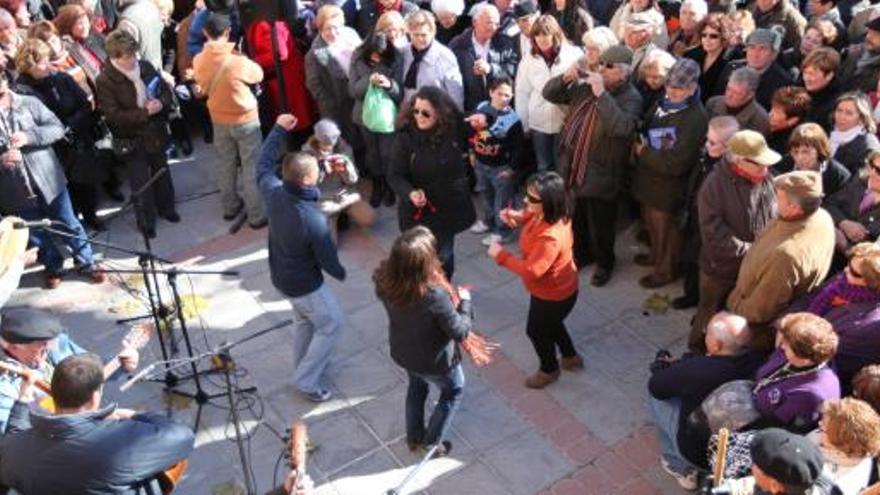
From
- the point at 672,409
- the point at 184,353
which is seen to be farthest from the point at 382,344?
the point at 672,409

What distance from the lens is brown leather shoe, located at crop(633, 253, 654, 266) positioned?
23.3 ft

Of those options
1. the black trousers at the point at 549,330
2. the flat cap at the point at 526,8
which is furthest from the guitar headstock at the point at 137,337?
the flat cap at the point at 526,8

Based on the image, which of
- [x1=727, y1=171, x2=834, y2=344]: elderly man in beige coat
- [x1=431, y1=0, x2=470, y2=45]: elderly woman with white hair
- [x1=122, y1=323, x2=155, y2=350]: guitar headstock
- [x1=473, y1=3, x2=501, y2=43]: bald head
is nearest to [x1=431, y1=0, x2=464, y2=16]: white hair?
[x1=431, y1=0, x2=470, y2=45]: elderly woman with white hair

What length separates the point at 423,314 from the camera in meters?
4.79

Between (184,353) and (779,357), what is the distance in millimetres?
4045

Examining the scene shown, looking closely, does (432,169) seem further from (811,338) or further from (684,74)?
(811,338)

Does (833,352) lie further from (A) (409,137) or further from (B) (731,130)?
(A) (409,137)

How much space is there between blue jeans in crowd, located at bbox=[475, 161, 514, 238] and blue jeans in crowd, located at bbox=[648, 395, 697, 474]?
255cm

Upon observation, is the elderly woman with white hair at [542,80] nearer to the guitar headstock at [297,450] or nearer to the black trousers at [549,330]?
the black trousers at [549,330]

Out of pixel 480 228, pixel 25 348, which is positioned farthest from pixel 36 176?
pixel 480 228

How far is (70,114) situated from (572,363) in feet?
14.6

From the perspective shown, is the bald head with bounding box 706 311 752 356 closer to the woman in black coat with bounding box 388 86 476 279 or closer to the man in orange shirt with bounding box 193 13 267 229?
the woman in black coat with bounding box 388 86 476 279

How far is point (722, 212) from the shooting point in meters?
5.60

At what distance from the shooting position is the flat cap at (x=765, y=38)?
6426mm
